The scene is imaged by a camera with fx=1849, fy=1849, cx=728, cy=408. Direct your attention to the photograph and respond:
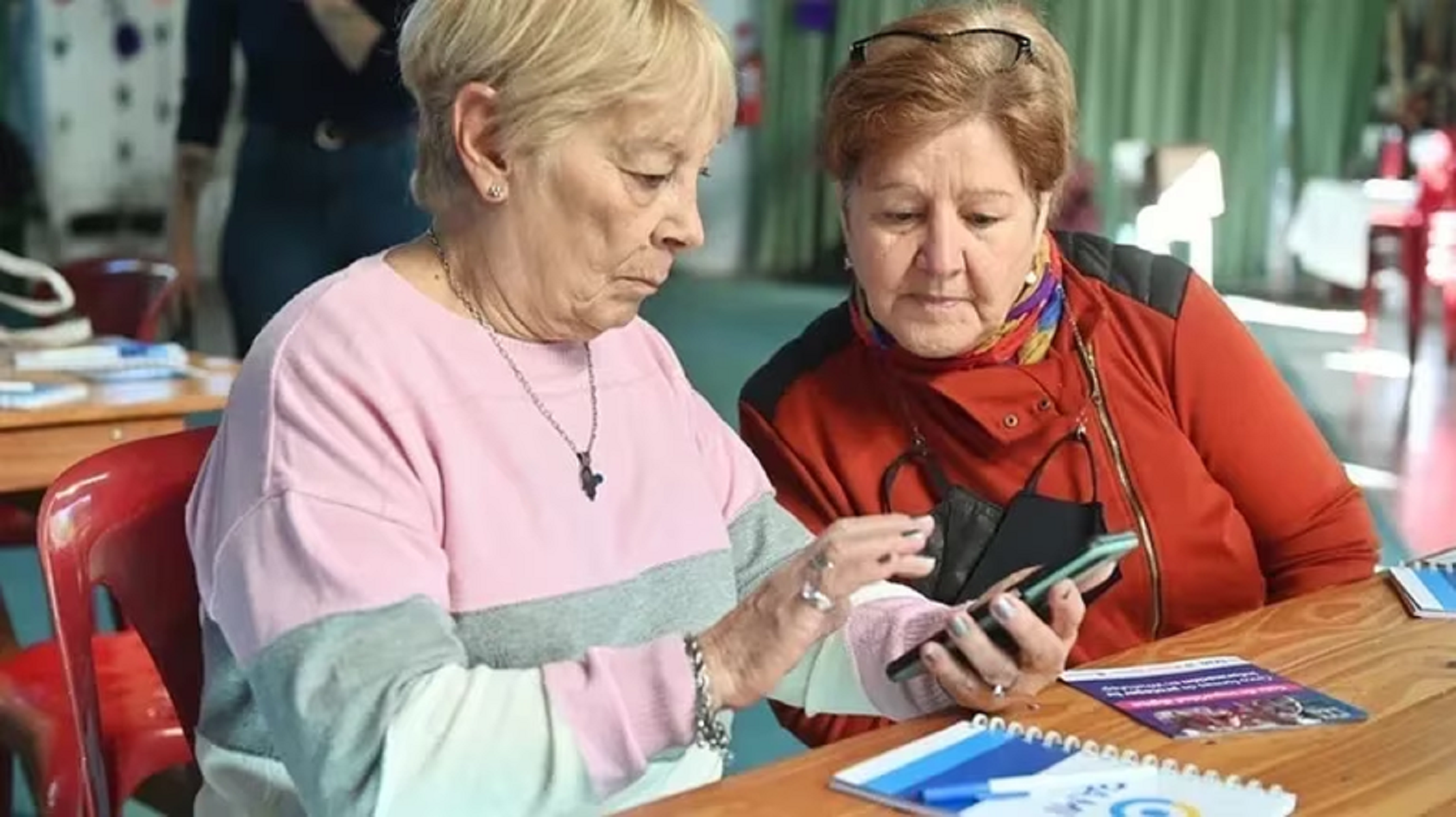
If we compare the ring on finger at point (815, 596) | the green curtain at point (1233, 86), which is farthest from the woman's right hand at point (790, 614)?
the green curtain at point (1233, 86)

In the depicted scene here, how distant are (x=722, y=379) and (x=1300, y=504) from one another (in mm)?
4691

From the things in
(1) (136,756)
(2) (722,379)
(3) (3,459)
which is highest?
(3) (3,459)

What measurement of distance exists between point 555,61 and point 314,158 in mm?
1925

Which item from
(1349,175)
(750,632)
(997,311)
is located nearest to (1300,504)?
(997,311)

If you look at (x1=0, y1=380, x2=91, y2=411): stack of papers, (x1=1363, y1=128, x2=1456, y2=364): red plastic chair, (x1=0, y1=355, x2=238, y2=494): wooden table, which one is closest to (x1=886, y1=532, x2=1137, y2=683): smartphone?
(x1=0, y1=355, x2=238, y2=494): wooden table

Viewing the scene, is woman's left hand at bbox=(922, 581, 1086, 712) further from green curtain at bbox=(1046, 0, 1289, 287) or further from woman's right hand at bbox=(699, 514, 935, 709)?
green curtain at bbox=(1046, 0, 1289, 287)

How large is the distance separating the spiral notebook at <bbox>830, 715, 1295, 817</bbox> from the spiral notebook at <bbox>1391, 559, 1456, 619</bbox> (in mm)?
544

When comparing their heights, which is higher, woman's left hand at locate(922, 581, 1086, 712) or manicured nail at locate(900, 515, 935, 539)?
manicured nail at locate(900, 515, 935, 539)

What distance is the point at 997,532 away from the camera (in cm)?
185

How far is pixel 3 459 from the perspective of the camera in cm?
250

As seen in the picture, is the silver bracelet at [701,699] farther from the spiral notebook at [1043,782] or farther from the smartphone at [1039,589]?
the smartphone at [1039,589]

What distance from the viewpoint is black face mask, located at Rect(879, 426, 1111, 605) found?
6.04ft

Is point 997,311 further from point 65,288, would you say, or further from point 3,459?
point 65,288

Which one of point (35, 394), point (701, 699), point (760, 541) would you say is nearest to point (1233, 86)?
point (35, 394)
